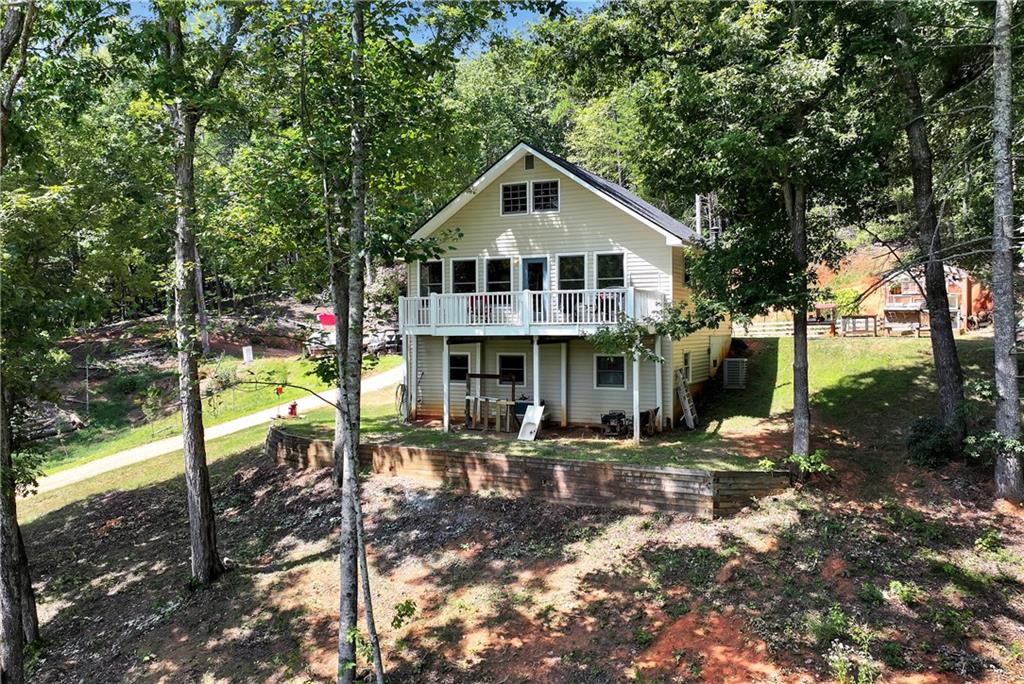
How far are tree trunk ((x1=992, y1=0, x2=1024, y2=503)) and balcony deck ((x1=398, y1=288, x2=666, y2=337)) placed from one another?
640 cm

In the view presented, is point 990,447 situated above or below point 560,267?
below

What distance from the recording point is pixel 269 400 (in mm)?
26125

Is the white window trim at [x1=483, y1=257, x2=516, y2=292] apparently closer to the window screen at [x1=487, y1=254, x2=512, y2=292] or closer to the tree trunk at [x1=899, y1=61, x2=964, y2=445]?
the window screen at [x1=487, y1=254, x2=512, y2=292]

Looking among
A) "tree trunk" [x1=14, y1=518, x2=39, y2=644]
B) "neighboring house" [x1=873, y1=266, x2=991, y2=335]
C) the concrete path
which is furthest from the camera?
"neighboring house" [x1=873, y1=266, x2=991, y2=335]

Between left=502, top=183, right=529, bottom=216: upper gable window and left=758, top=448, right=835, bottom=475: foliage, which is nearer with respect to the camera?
left=758, top=448, right=835, bottom=475: foliage

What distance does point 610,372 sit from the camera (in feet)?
53.5

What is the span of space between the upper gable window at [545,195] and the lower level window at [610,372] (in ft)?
14.9

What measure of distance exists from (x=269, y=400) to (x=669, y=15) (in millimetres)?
21988

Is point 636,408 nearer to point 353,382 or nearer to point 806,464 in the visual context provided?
point 806,464

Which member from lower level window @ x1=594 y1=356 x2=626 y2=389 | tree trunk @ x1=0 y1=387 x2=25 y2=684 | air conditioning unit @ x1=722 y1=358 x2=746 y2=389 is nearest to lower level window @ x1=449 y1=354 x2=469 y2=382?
lower level window @ x1=594 y1=356 x2=626 y2=389

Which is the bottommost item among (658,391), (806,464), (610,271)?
(806,464)

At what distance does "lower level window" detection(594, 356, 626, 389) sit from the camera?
1617cm

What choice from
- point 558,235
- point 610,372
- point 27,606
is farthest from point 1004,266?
point 27,606

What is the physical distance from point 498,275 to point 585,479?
757 cm
